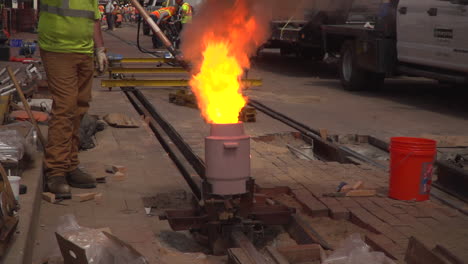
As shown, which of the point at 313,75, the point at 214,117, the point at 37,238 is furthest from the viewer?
the point at 313,75

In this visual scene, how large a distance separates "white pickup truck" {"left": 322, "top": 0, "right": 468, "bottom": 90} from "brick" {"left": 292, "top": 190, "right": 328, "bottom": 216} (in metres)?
5.61

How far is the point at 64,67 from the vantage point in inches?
253

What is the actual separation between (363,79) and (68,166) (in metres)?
8.99

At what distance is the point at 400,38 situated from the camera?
13180 mm

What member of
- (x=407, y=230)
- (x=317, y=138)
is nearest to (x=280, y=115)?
(x=317, y=138)

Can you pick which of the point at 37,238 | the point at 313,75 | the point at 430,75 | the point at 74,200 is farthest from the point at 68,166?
the point at 313,75

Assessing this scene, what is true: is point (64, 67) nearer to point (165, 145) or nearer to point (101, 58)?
point (101, 58)

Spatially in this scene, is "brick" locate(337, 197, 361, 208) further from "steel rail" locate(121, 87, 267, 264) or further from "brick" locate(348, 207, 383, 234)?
"steel rail" locate(121, 87, 267, 264)

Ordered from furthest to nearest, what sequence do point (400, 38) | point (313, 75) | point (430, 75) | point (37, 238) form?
point (313, 75), point (400, 38), point (430, 75), point (37, 238)

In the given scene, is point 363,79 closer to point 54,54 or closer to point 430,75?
point 430,75

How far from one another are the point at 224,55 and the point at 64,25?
4.90 ft

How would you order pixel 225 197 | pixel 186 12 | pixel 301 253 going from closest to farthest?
pixel 301 253 → pixel 225 197 → pixel 186 12

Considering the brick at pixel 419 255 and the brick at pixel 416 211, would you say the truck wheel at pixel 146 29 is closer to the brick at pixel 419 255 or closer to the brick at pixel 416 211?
the brick at pixel 416 211

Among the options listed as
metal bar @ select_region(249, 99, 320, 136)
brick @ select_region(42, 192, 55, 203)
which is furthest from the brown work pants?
metal bar @ select_region(249, 99, 320, 136)
